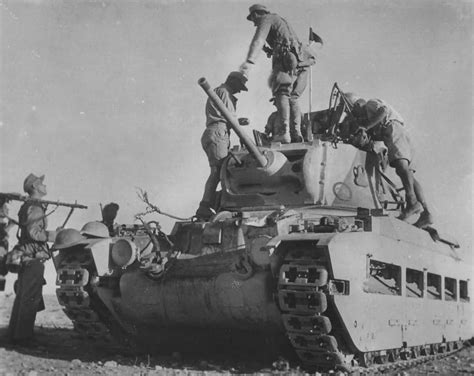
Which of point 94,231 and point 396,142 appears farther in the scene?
point 396,142

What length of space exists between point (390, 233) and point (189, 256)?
2.65 metres

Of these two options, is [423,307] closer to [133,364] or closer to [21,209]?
[133,364]

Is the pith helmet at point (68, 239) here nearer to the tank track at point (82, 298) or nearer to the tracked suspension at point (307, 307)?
the tank track at point (82, 298)

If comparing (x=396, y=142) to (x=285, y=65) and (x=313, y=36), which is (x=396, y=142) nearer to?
(x=285, y=65)

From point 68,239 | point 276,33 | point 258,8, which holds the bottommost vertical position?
point 68,239

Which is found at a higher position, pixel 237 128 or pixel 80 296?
pixel 237 128

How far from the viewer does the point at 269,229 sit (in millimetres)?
7961

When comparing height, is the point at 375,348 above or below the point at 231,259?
below

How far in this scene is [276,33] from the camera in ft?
35.3

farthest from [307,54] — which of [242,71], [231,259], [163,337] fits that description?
[163,337]

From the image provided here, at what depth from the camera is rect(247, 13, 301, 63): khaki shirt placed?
10395mm

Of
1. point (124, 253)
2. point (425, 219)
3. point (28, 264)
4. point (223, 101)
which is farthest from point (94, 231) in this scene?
point (425, 219)

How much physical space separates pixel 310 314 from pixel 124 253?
9.56 feet

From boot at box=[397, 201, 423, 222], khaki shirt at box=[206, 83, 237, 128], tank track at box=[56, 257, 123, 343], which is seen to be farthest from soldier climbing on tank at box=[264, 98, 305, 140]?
tank track at box=[56, 257, 123, 343]
